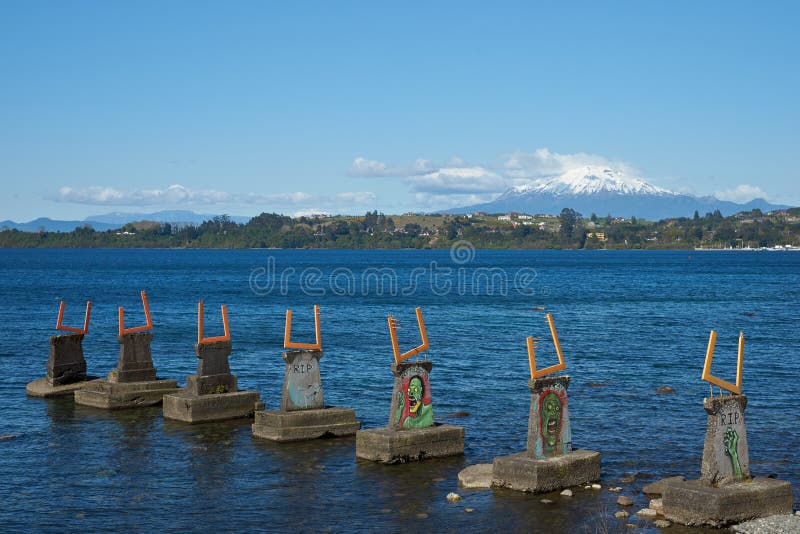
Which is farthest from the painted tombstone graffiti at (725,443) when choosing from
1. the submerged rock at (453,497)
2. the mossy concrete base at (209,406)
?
the mossy concrete base at (209,406)

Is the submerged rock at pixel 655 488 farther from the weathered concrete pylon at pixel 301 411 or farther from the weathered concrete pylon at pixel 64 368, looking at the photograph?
the weathered concrete pylon at pixel 64 368

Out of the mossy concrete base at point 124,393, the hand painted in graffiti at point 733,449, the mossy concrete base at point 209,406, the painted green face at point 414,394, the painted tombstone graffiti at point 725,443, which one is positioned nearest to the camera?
the painted tombstone graffiti at point 725,443

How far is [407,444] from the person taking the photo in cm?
2261

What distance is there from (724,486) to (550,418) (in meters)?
3.90

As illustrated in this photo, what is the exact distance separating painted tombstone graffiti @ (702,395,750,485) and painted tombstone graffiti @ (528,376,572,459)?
3468mm

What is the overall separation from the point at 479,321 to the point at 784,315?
83.3 ft

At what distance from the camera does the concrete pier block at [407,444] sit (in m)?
22.5

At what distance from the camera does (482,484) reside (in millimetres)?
20312

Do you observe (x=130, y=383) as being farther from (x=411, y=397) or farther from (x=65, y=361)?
(x=411, y=397)

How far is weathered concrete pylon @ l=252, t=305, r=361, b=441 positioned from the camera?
2489cm

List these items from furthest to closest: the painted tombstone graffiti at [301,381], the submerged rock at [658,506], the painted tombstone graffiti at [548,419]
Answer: the painted tombstone graffiti at [301,381] → the painted tombstone graffiti at [548,419] → the submerged rock at [658,506]

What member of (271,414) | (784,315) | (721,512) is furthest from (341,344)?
(784,315)

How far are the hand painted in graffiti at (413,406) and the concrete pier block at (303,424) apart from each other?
318cm

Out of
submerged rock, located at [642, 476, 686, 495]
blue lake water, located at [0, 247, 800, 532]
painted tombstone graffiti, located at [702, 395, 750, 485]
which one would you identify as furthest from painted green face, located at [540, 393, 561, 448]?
painted tombstone graffiti, located at [702, 395, 750, 485]
